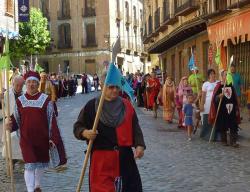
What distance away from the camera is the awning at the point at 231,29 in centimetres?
1814

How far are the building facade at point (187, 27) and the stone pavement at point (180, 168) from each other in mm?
6536

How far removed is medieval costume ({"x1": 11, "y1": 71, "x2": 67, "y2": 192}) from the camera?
707 centimetres

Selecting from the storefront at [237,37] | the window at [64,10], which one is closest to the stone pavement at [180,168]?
the storefront at [237,37]

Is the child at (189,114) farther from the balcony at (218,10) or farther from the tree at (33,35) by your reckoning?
the tree at (33,35)

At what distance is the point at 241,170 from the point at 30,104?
12.1 feet

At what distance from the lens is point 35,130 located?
7062mm

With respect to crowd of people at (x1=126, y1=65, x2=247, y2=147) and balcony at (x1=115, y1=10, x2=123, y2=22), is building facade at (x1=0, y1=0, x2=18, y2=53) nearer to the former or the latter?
crowd of people at (x1=126, y1=65, x2=247, y2=147)

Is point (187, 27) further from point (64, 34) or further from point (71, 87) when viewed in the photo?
point (64, 34)

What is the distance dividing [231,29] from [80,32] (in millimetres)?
44611

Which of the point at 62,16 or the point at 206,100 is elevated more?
the point at 62,16

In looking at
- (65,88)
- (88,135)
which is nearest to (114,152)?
(88,135)

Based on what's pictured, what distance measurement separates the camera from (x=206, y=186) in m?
7.97

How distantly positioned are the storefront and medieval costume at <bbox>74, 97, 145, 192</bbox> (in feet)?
42.3

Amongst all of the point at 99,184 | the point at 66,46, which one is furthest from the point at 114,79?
the point at 66,46
